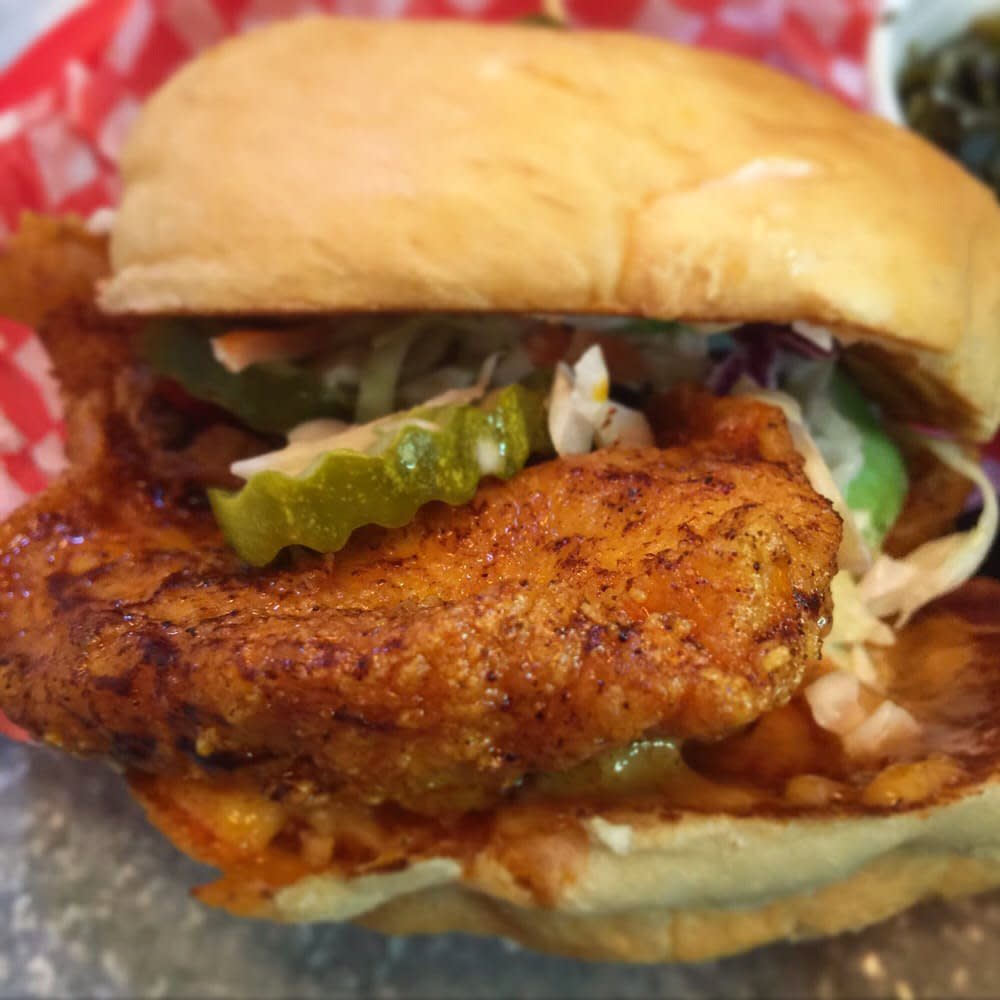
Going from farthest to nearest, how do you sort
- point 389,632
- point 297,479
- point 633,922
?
point 633,922 → point 297,479 → point 389,632

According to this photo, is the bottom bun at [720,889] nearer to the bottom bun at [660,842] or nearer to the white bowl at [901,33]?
the bottom bun at [660,842]

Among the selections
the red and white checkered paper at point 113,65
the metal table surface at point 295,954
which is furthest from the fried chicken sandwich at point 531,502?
the metal table surface at point 295,954

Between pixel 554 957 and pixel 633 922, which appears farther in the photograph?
pixel 554 957

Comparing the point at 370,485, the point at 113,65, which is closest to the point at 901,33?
the point at 113,65

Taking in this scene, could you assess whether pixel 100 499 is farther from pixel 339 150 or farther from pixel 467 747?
pixel 467 747

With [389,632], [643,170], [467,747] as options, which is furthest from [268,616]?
[643,170]

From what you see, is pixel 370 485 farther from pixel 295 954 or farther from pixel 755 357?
pixel 295 954

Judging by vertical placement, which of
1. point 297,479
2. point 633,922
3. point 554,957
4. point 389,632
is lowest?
point 554,957
